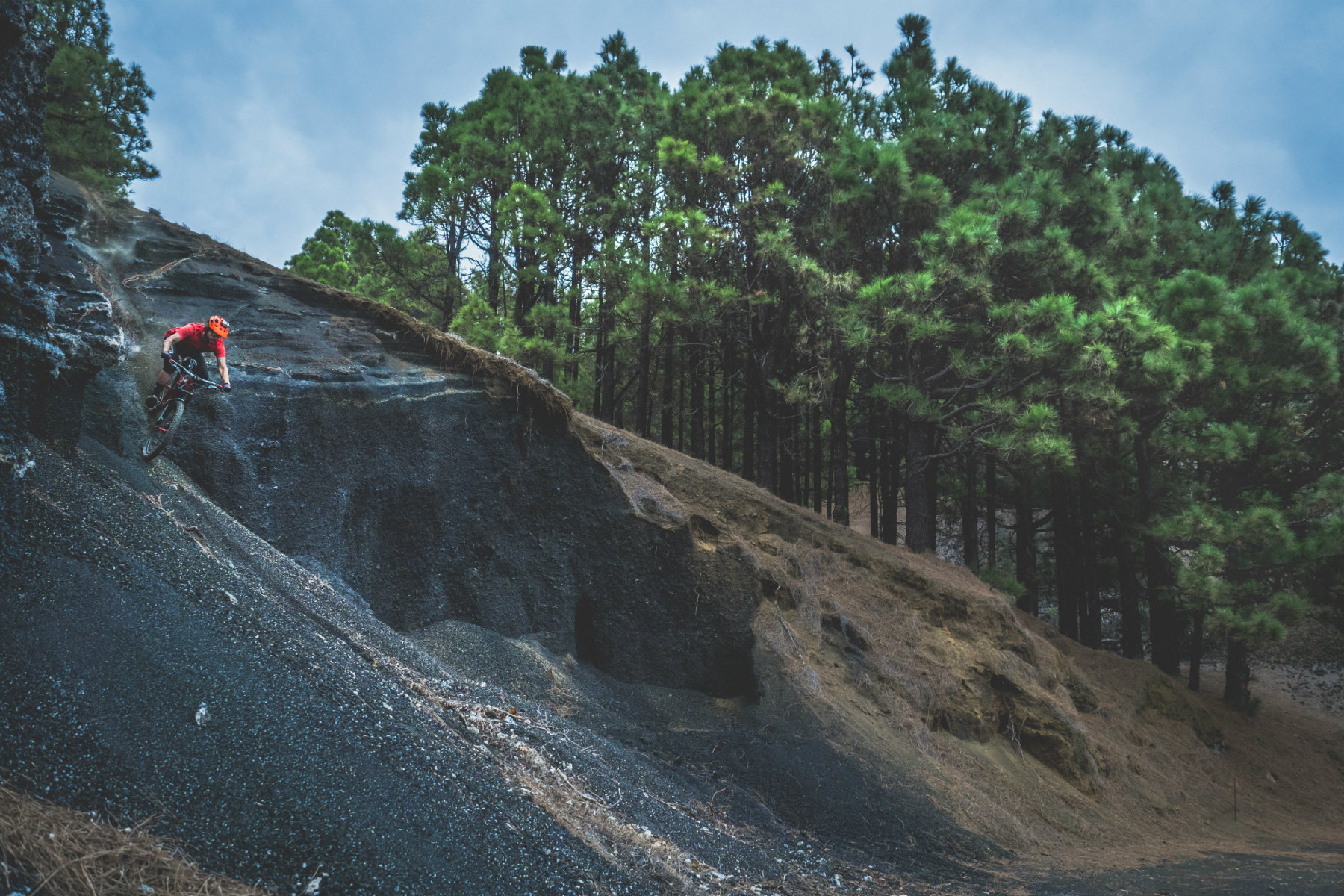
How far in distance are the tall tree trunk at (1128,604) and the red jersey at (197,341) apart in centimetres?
1896

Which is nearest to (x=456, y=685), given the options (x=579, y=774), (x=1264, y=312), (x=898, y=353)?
(x=579, y=774)

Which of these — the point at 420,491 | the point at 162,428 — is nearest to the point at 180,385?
the point at 162,428

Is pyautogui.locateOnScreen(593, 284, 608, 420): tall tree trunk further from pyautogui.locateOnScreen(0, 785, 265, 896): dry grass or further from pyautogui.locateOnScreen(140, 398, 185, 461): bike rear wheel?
pyautogui.locateOnScreen(0, 785, 265, 896): dry grass

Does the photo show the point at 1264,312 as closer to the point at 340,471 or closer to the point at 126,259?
the point at 340,471

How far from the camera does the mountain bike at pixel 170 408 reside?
22.5ft

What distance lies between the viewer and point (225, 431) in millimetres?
8438

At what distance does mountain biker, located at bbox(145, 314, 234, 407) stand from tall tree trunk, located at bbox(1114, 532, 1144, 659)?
62.1 ft

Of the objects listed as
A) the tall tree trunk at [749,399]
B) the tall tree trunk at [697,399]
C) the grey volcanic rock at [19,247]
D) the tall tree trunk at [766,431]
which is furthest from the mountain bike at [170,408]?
the tall tree trunk at [697,399]

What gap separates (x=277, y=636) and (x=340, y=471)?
4.01m

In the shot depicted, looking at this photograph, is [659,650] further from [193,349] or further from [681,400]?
[681,400]

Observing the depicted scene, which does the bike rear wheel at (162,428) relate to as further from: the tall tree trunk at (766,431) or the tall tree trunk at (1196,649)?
the tall tree trunk at (1196,649)

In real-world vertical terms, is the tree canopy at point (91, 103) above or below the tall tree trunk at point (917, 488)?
above

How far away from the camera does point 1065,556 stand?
1962cm

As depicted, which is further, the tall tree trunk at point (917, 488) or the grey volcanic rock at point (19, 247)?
the tall tree trunk at point (917, 488)
